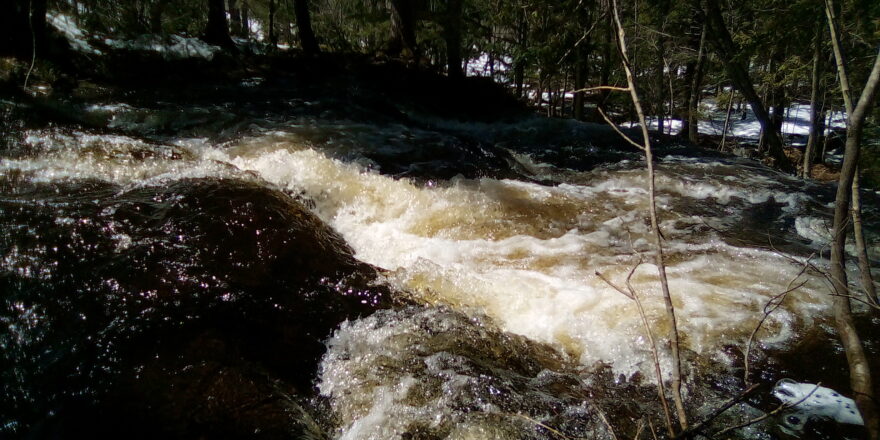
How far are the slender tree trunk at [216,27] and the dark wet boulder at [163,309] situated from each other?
9.34 metres

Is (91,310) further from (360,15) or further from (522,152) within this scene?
(360,15)

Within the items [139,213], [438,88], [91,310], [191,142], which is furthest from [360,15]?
[91,310]

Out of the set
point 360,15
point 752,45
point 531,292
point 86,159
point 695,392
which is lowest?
point 695,392

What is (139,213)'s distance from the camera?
2.90 meters

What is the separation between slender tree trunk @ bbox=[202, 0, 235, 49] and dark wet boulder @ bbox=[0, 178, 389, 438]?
9.34 metres

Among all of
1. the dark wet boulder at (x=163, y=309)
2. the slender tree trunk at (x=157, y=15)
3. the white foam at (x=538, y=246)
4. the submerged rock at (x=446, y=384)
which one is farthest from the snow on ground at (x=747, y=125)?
the dark wet boulder at (x=163, y=309)

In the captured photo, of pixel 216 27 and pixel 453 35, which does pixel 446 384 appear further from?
pixel 216 27

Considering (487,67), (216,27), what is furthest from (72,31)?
(487,67)

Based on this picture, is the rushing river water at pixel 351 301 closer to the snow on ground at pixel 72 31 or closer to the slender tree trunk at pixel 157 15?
the snow on ground at pixel 72 31

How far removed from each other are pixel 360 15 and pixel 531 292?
1286 centimetres

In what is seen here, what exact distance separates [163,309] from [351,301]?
1.00m

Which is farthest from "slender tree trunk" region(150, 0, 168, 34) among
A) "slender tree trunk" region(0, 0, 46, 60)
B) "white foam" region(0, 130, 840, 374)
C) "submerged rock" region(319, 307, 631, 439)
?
"submerged rock" region(319, 307, 631, 439)

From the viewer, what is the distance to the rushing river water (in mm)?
1795

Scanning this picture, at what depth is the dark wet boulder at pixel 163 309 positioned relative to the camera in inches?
65.7
